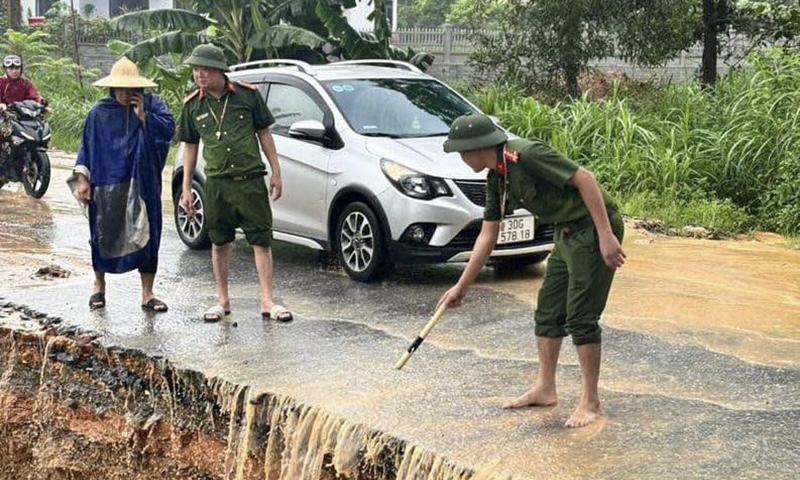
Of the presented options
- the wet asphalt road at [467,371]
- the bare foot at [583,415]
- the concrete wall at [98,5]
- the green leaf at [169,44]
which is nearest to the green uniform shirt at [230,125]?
the wet asphalt road at [467,371]

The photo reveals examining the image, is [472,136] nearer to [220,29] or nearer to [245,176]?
[245,176]

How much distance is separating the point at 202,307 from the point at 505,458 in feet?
11.6

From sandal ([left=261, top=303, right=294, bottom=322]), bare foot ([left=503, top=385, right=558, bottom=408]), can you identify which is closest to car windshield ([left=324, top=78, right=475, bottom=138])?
sandal ([left=261, top=303, right=294, bottom=322])

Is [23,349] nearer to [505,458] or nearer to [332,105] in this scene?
[332,105]

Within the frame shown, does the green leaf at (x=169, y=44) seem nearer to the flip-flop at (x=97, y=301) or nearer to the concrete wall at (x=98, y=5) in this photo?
the flip-flop at (x=97, y=301)

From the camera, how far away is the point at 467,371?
580cm

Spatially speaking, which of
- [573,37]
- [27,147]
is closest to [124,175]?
[27,147]

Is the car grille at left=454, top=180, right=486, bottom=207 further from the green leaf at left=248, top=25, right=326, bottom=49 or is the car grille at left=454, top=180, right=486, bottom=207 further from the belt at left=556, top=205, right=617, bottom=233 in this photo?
the green leaf at left=248, top=25, right=326, bottom=49

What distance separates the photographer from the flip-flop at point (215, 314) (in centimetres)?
689

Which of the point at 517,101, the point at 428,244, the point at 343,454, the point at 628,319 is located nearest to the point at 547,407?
the point at 343,454

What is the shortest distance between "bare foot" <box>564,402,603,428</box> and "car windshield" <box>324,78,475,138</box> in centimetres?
397

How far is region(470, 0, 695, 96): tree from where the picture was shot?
597 inches

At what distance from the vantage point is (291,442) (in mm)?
5227

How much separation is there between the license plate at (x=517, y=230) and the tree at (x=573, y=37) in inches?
321
